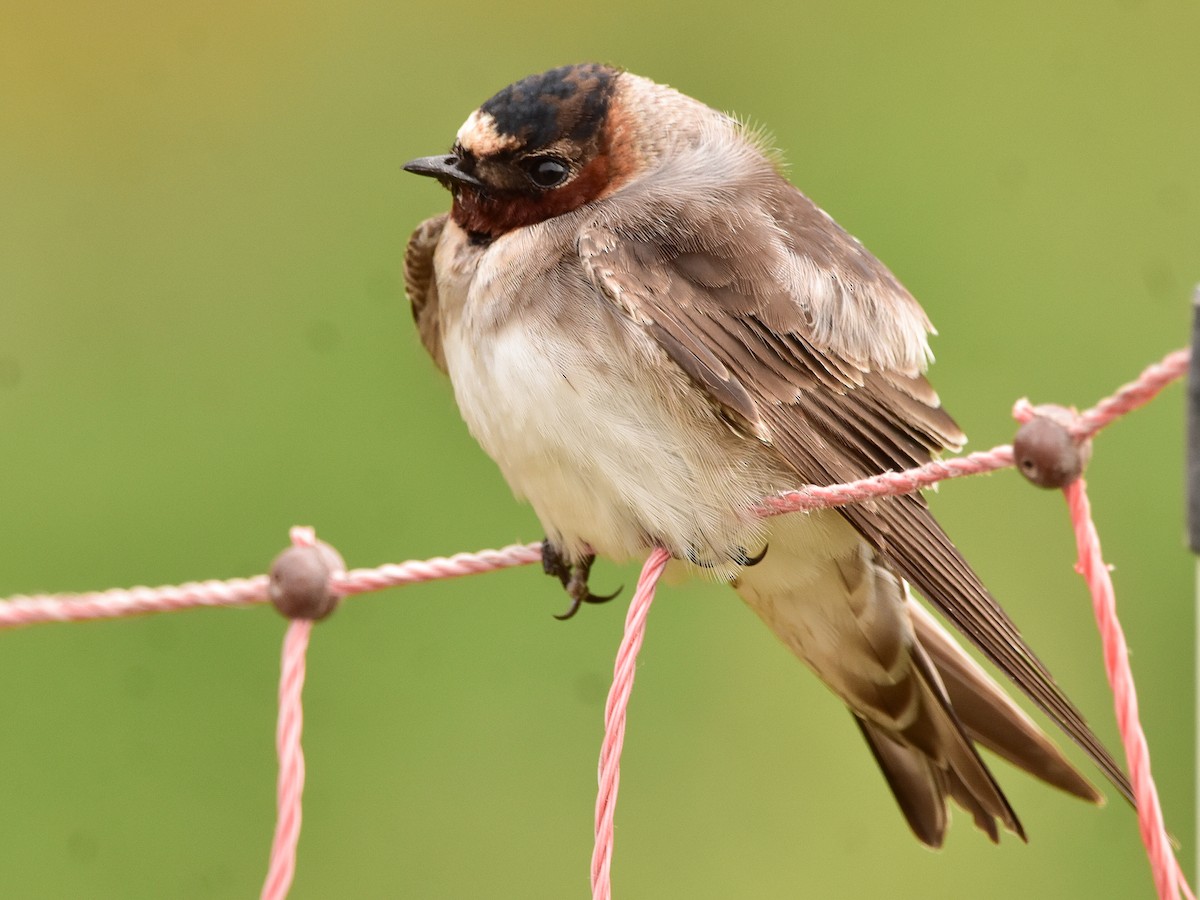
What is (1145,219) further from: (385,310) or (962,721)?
(962,721)

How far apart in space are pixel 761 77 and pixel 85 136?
141 cm

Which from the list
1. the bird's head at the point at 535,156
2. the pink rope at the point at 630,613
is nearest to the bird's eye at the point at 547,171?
the bird's head at the point at 535,156

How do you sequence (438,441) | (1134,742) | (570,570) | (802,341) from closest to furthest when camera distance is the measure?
1. (1134,742)
2. (802,341)
3. (570,570)
4. (438,441)

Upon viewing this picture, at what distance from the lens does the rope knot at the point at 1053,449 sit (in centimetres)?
117

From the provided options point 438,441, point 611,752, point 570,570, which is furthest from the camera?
point 438,441

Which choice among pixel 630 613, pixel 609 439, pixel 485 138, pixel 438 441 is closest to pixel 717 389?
pixel 609 439

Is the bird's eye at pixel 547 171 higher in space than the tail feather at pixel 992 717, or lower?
higher

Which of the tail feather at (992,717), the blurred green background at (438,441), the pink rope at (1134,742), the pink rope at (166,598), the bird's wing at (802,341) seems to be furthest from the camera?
the blurred green background at (438,441)

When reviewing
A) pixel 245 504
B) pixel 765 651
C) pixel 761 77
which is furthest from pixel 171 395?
pixel 761 77

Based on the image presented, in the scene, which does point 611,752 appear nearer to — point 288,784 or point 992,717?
point 288,784

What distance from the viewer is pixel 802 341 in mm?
1796

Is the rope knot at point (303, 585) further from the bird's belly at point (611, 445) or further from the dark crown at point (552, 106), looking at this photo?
the dark crown at point (552, 106)

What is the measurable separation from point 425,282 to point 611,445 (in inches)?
18.2

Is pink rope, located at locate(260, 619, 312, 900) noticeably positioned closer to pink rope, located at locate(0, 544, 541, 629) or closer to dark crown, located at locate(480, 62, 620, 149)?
pink rope, located at locate(0, 544, 541, 629)
